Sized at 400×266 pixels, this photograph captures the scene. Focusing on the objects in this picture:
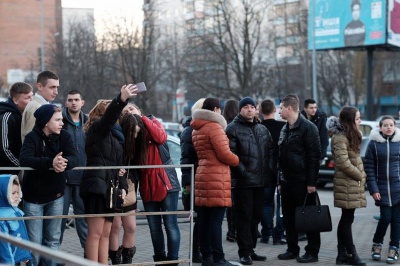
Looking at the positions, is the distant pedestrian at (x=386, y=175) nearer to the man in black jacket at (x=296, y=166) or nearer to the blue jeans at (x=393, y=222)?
the blue jeans at (x=393, y=222)

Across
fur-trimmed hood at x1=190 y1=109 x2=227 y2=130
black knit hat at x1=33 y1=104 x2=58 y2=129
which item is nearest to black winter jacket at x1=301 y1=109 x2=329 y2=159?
fur-trimmed hood at x1=190 y1=109 x2=227 y2=130

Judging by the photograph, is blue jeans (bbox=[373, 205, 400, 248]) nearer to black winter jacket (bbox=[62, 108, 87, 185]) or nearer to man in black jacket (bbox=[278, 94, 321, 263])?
man in black jacket (bbox=[278, 94, 321, 263])

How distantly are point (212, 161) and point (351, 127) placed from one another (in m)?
1.84

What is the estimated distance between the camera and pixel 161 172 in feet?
28.2

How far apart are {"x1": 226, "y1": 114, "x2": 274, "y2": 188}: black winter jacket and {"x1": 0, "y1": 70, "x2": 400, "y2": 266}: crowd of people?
14mm

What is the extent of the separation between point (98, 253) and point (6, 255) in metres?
1.24

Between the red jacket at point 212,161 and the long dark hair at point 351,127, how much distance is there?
4.95 feet

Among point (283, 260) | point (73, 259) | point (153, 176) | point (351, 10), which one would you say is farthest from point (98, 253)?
point (351, 10)

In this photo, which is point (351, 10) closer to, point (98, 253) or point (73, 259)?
point (98, 253)

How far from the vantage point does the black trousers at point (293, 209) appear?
382 inches

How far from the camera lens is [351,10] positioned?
3894 centimetres

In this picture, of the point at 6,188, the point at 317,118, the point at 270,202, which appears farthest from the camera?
the point at 317,118

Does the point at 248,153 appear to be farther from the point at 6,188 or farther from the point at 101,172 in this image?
the point at 6,188

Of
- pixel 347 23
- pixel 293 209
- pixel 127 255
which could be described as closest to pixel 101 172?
pixel 127 255
